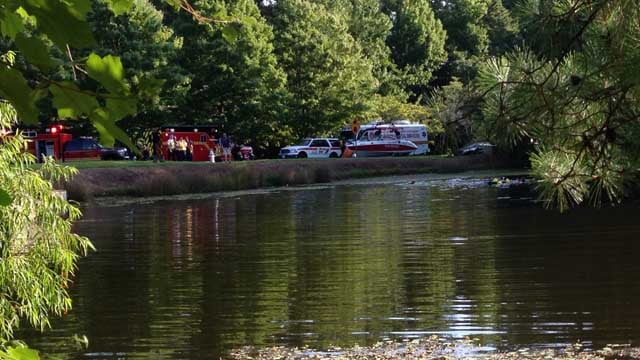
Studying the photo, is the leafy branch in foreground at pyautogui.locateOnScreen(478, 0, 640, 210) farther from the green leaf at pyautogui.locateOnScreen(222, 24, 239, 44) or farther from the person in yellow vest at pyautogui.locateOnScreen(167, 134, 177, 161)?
the person in yellow vest at pyautogui.locateOnScreen(167, 134, 177, 161)

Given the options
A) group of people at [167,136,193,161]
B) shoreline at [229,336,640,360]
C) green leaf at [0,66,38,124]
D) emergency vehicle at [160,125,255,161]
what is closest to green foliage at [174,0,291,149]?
emergency vehicle at [160,125,255,161]

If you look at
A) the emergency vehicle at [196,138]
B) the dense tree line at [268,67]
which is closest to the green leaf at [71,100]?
the dense tree line at [268,67]

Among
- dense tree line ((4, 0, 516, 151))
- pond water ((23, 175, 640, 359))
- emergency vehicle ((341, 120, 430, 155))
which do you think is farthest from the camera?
emergency vehicle ((341, 120, 430, 155))

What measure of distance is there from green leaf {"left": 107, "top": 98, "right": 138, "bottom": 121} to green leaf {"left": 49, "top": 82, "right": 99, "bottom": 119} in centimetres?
4

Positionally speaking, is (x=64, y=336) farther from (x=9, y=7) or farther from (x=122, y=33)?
(x=122, y=33)

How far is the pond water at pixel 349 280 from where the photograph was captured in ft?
41.3

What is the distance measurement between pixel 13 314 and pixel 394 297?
6914 mm

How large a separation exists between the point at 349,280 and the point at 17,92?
49.1 feet

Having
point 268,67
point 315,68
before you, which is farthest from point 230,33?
point 315,68

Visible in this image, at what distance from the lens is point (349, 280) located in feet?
55.6

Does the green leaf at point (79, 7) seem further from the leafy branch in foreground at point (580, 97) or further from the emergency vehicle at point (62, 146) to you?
the emergency vehicle at point (62, 146)

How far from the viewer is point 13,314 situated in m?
9.61

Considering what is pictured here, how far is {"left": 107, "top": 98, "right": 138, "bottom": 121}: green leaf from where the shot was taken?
2.20m

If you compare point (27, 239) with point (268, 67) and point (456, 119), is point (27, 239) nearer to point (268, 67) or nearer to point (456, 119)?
point (456, 119)
